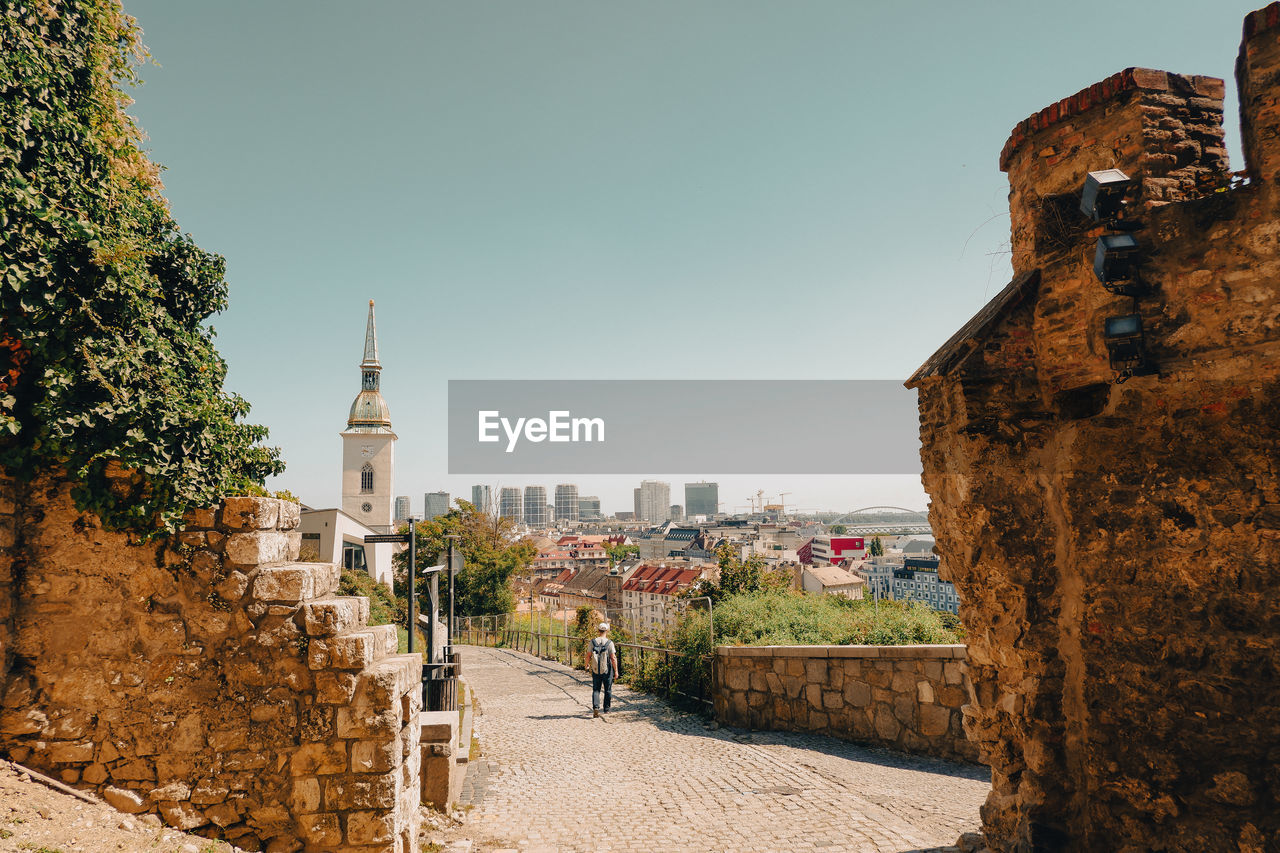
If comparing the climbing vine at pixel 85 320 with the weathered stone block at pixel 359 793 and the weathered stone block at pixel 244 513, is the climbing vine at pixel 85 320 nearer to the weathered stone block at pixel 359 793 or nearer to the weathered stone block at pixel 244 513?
the weathered stone block at pixel 244 513

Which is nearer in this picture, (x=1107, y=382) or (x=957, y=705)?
(x=1107, y=382)

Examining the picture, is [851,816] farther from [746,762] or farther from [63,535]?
[63,535]

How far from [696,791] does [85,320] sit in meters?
6.30

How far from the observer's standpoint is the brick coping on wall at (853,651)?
7.86m

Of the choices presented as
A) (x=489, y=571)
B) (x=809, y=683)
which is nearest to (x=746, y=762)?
(x=809, y=683)

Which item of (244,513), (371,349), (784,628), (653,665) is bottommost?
(653,665)

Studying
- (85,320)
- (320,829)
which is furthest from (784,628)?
(85,320)

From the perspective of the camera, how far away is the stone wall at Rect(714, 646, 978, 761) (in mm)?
7812

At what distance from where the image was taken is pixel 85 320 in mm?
3818

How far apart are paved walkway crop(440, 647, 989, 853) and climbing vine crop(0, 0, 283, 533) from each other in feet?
12.1

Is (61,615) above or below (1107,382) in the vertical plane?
below

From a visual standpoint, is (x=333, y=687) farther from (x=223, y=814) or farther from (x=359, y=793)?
(x=223, y=814)

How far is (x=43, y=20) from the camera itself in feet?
13.7

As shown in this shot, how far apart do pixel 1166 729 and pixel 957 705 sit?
4248 mm
